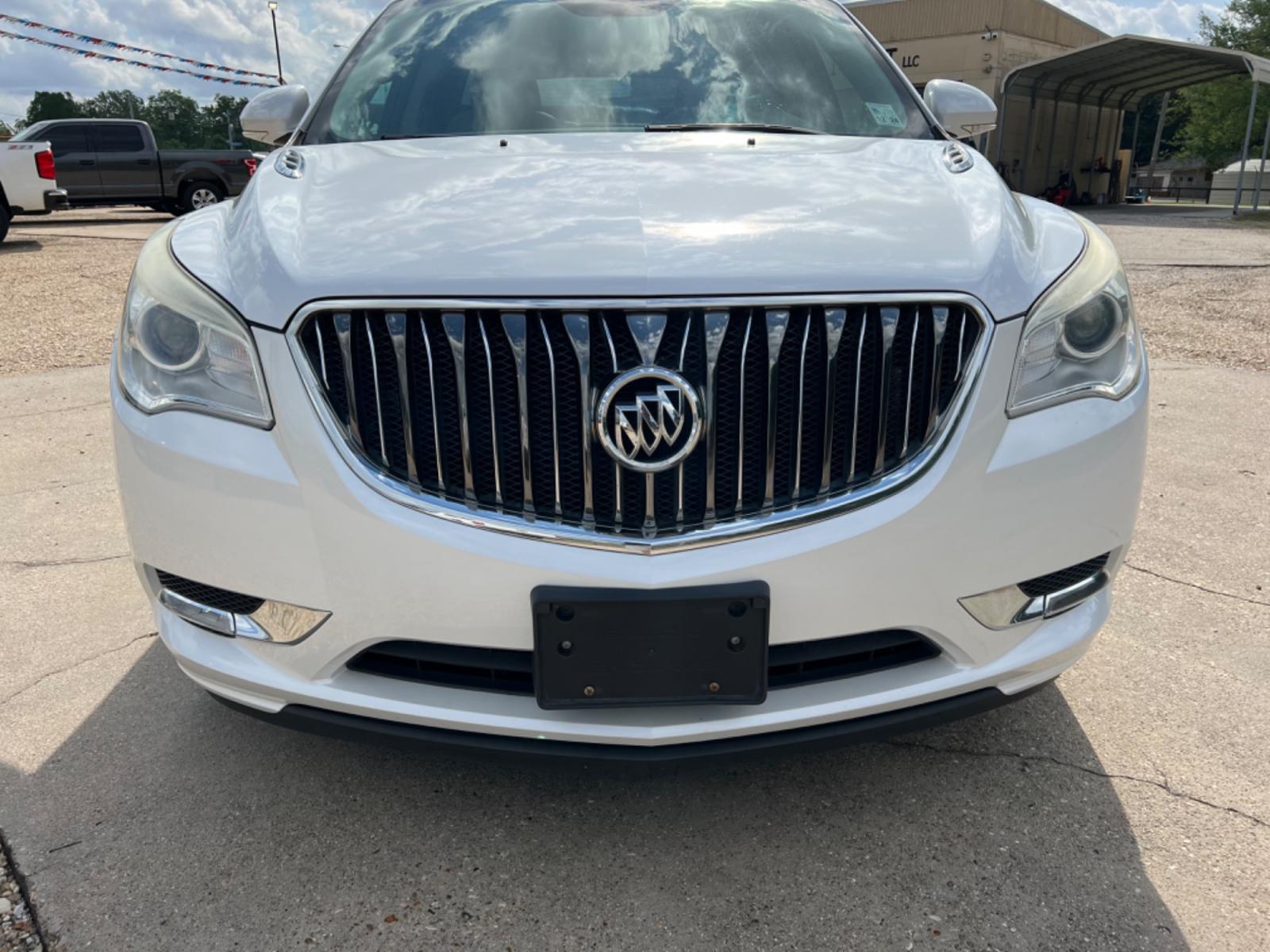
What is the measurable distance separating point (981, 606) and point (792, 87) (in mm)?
1659

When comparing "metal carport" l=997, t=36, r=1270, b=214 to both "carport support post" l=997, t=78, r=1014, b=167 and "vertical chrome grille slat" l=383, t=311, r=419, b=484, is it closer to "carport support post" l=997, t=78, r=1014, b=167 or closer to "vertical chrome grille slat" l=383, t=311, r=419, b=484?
"carport support post" l=997, t=78, r=1014, b=167

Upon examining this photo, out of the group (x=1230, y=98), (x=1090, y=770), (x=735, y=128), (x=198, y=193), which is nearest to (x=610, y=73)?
(x=735, y=128)

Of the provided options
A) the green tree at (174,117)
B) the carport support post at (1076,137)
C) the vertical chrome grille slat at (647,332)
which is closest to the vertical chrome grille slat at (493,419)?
the vertical chrome grille slat at (647,332)

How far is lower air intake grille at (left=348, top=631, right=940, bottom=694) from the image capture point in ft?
5.50

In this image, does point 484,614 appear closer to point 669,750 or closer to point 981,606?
point 669,750

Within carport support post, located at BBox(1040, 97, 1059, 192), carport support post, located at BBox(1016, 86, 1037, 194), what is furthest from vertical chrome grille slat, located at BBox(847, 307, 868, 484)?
carport support post, located at BBox(1040, 97, 1059, 192)

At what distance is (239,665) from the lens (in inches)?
69.9

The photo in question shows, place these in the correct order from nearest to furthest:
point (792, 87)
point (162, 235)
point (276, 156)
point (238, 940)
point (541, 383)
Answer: point (541, 383) → point (238, 940) → point (162, 235) → point (276, 156) → point (792, 87)

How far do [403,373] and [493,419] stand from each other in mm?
161

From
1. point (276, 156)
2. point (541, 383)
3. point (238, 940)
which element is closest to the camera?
point (541, 383)

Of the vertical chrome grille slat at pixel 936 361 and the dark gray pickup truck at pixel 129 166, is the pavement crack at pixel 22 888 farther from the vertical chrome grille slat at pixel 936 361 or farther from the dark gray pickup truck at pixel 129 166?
the dark gray pickup truck at pixel 129 166

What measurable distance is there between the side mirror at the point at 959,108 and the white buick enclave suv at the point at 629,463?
117cm

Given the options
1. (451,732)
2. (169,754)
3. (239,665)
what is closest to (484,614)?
(451,732)

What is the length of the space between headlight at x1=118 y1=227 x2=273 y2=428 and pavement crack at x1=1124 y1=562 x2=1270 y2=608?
8.76 ft
